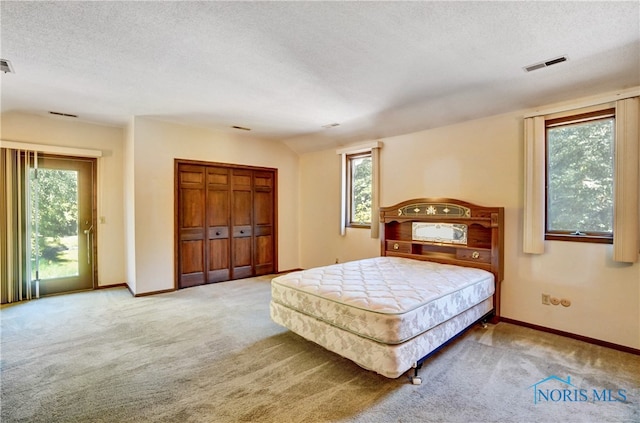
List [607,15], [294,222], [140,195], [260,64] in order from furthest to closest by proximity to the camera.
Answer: [294,222], [140,195], [260,64], [607,15]

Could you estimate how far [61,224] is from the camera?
14.7 feet

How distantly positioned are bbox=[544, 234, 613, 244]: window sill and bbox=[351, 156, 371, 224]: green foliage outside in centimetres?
252

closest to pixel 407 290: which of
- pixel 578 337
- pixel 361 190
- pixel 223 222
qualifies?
pixel 578 337

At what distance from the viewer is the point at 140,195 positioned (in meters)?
4.36

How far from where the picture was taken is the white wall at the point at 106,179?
4475 mm

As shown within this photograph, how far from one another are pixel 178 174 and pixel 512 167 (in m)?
4.60

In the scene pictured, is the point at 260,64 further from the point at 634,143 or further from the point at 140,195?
the point at 634,143

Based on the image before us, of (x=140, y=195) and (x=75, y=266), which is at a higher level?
(x=140, y=195)

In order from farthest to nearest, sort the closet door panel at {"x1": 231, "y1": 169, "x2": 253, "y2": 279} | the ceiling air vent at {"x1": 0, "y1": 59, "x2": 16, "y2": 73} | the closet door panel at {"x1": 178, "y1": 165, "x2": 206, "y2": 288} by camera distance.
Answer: the closet door panel at {"x1": 231, "y1": 169, "x2": 253, "y2": 279} → the closet door panel at {"x1": 178, "y1": 165, "x2": 206, "y2": 288} → the ceiling air vent at {"x1": 0, "y1": 59, "x2": 16, "y2": 73}

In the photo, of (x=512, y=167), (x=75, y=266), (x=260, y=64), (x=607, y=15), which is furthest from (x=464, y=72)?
(x=75, y=266)

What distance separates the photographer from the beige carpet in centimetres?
190

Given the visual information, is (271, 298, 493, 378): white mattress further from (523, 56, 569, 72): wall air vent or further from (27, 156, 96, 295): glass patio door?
(27, 156, 96, 295): glass patio door

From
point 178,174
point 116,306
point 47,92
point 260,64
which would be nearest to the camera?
point 260,64

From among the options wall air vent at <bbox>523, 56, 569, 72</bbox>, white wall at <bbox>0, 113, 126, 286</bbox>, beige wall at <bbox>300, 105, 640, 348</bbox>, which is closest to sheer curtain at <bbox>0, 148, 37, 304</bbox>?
white wall at <bbox>0, 113, 126, 286</bbox>
